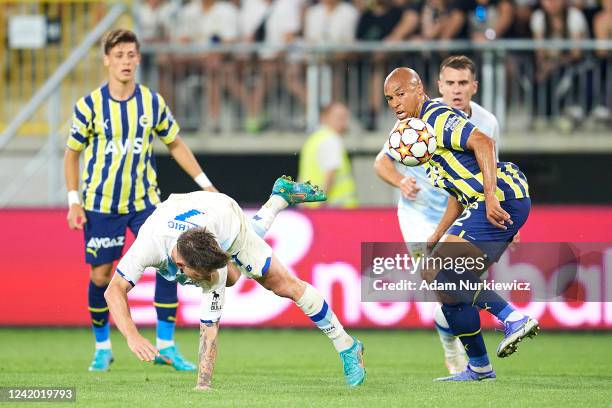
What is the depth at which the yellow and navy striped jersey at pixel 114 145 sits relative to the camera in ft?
31.5

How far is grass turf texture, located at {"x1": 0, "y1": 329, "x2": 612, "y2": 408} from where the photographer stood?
7293 mm

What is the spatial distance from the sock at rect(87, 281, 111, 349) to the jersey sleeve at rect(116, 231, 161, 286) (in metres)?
2.24

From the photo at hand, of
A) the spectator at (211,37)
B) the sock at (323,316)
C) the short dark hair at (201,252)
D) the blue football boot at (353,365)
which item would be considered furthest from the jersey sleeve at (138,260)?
the spectator at (211,37)

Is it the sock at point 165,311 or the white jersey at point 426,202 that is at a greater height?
the white jersey at point 426,202

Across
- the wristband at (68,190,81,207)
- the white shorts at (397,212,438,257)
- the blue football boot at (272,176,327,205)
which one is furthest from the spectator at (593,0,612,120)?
the wristband at (68,190,81,207)

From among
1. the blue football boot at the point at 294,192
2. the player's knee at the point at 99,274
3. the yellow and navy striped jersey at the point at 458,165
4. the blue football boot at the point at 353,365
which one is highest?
the yellow and navy striped jersey at the point at 458,165

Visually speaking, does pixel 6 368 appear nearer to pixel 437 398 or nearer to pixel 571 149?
pixel 437 398

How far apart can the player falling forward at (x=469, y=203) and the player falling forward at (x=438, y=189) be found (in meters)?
0.83

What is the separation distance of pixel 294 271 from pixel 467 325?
4546mm

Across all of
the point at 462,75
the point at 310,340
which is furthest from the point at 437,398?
the point at 310,340

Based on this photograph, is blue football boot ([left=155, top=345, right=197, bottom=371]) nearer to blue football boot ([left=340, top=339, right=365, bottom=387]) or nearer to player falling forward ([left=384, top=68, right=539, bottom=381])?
blue football boot ([left=340, top=339, right=365, bottom=387])

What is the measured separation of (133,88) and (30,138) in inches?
243

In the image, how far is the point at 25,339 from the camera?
39.4ft

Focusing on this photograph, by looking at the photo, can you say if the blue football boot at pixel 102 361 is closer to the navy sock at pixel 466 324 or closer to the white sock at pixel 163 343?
the white sock at pixel 163 343
